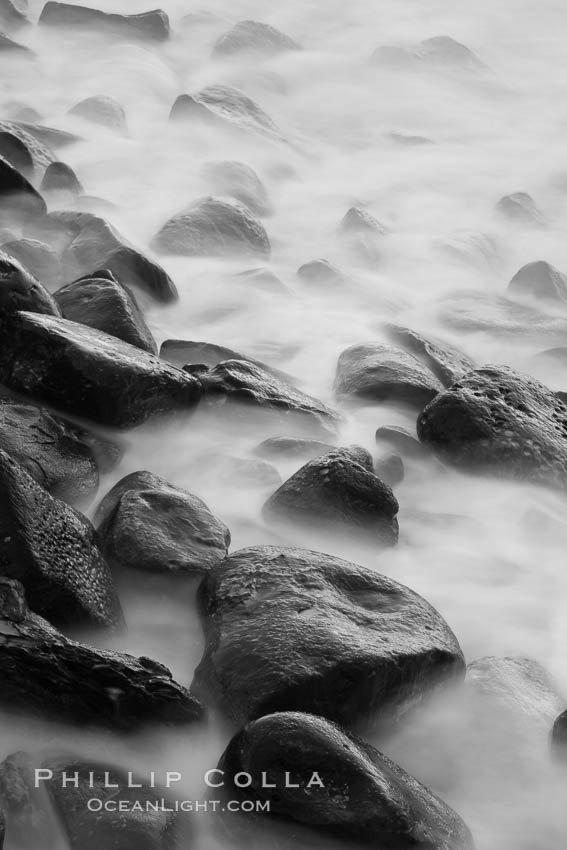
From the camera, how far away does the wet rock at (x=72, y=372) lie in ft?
10.4

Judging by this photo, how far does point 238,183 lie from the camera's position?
604cm

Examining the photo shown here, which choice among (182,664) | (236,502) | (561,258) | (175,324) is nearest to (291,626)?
(182,664)

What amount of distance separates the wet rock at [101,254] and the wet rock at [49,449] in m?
1.35

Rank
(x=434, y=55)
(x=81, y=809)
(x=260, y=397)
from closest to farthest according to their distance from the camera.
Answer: (x=81, y=809), (x=260, y=397), (x=434, y=55)

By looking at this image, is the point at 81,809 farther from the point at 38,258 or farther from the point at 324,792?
the point at 38,258

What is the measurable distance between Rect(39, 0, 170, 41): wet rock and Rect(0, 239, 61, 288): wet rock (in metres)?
4.32

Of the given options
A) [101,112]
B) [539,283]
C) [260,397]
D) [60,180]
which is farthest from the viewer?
[101,112]

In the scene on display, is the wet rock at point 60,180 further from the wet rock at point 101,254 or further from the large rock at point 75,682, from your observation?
the large rock at point 75,682

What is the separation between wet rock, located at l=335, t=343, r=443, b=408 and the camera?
3.94m

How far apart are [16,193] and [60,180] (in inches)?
23.4

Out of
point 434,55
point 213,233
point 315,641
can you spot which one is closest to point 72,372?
point 315,641

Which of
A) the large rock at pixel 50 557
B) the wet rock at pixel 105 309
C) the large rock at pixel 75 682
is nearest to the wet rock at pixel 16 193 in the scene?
the wet rock at pixel 105 309

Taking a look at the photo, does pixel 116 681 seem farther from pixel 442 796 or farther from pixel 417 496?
pixel 417 496

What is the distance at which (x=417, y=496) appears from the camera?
3496mm
